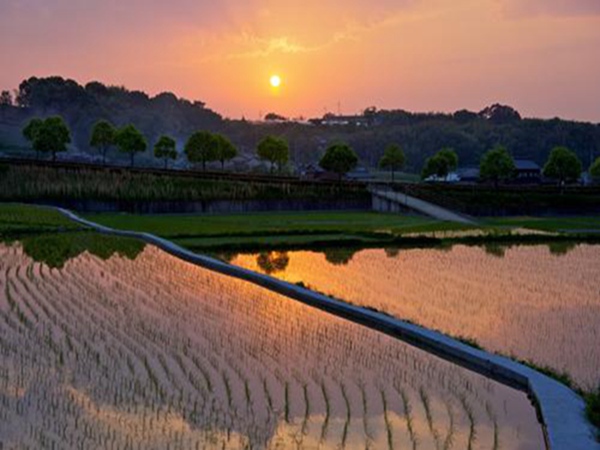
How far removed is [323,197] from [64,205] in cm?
1565

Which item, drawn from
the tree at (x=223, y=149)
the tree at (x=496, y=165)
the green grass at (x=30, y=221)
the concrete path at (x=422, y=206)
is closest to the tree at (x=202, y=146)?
the tree at (x=223, y=149)

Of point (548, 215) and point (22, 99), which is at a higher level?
point (22, 99)

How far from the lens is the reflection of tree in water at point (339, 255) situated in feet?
74.1

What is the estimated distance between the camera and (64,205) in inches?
1795

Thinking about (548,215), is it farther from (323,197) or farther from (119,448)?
(119,448)

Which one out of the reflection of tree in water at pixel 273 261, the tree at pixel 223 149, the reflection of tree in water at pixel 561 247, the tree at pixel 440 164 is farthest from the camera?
the tree at pixel 440 164

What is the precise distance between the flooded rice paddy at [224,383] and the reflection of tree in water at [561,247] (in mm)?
12974

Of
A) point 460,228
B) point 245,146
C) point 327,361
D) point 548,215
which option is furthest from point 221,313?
point 245,146

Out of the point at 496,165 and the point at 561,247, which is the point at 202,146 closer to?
the point at 496,165

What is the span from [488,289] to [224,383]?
9346 millimetres

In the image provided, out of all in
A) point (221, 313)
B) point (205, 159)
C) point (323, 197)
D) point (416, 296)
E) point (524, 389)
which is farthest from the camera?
point (205, 159)

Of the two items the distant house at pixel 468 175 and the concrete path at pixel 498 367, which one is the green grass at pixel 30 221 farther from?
the distant house at pixel 468 175

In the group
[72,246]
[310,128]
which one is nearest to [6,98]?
[310,128]

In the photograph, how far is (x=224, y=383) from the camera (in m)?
9.30
